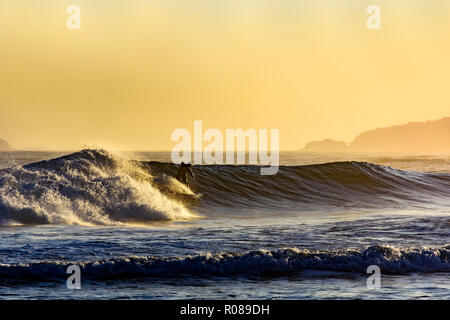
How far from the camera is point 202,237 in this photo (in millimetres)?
14703

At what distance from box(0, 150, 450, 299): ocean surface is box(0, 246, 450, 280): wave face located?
0.02 metres

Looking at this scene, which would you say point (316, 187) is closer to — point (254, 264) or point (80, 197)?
point (80, 197)

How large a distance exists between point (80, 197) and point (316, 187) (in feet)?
44.5

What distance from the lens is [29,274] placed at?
10.6 metres

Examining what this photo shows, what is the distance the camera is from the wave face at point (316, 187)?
2609 centimetres

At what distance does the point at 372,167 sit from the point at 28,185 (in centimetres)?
2119

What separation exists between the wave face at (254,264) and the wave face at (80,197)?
667 centimetres

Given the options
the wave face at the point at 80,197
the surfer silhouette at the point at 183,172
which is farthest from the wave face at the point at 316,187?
the wave face at the point at 80,197

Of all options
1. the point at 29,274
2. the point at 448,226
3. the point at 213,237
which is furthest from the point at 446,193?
the point at 29,274

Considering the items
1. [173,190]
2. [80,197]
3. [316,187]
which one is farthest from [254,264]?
[316,187]

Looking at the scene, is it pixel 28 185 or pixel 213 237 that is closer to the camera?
pixel 213 237

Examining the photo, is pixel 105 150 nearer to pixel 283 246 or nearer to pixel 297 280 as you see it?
pixel 283 246

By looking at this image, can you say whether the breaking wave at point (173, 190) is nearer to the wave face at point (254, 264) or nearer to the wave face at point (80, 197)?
the wave face at point (80, 197)

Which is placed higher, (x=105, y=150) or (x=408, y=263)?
(x=105, y=150)
